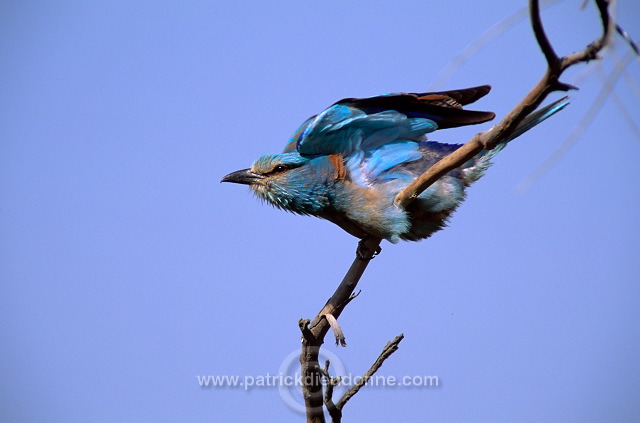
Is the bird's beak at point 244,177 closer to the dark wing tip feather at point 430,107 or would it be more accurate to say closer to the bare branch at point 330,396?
the dark wing tip feather at point 430,107

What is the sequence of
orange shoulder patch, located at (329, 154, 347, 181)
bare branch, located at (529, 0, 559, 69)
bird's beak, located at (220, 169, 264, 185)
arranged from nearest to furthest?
bare branch, located at (529, 0, 559, 69)
orange shoulder patch, located at (329, 154, 347, 181)
bird's beak, located at (220, 169, 264, 185)

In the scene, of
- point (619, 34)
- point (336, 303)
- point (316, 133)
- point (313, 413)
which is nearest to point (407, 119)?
point (316, 133)

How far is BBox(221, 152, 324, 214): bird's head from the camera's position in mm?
4992

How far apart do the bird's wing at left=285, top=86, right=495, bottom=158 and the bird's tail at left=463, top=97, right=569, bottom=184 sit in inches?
10.1

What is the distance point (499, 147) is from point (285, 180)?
1.61 meters

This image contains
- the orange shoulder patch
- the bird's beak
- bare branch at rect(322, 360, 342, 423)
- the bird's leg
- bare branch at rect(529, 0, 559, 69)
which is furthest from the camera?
the bird's beak

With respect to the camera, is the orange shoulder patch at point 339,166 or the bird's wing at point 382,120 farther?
the orange shoulder patch at point 339,166

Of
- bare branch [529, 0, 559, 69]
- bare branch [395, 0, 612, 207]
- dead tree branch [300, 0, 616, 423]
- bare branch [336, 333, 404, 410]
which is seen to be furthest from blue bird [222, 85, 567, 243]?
bare branch [529, 0, 559, 69]

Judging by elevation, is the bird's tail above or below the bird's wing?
below

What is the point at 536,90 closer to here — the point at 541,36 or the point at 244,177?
the point at 541,36

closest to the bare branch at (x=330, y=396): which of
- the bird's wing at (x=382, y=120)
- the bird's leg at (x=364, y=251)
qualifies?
the bird's leg at (x=364, y=251)

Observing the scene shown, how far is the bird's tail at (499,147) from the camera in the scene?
4.85 metres

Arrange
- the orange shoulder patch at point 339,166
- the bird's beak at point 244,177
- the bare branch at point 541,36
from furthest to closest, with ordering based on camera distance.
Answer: the bird's beak at point 244,177 → the orange shoulder patch at point 339,166 → the bare branch at point 541,36

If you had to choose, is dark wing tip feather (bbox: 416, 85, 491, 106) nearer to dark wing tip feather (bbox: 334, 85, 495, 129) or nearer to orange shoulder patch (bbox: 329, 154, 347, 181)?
dark wing tip feather (bbox: 334, 85, 495, 129)
